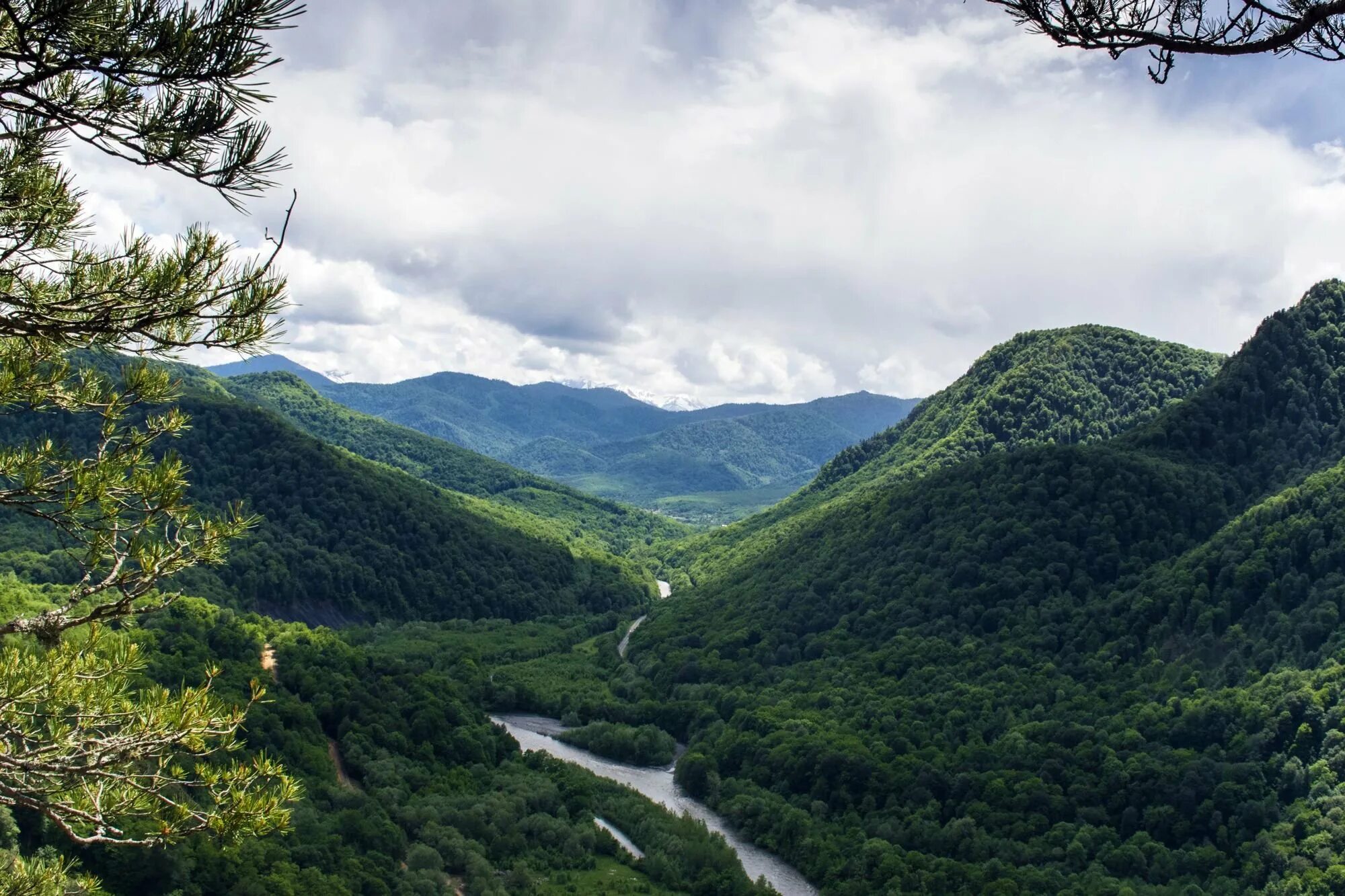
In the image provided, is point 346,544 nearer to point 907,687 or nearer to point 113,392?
point 907,687

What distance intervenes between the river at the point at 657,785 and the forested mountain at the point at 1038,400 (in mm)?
61825

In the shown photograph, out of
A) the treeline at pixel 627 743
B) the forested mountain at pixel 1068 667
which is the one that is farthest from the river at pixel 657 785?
the forested mountain at pixel 1068 667

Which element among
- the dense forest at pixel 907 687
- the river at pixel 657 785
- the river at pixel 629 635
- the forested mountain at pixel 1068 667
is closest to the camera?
the dense forest at pixel 907 687

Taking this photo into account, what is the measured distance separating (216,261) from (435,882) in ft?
152

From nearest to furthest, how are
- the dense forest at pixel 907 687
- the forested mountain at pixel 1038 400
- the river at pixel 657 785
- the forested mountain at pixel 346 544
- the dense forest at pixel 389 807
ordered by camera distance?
the dense forest at pixel 389 807
the dense forest at pixel 907 687
the river at pixel 657 785
the forested mountain at pixel 346 544
the forested mountain at pixel 1038 400

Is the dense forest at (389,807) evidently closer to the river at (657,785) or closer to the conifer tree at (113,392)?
the river at (657,785)

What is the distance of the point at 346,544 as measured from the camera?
13688 cm

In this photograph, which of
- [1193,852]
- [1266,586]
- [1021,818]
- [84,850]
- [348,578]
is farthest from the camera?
[348,578]

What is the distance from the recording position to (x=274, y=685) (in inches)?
2559

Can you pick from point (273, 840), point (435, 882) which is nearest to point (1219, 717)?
point (435, 882)

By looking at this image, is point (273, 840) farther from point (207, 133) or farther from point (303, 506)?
point (303, 506)

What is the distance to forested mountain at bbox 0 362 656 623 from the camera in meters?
122

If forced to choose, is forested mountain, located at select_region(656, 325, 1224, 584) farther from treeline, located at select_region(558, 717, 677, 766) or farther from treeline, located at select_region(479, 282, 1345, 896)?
treeline, located at select_region(558, 717, 677, 766)

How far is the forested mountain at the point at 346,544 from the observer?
122500mm
